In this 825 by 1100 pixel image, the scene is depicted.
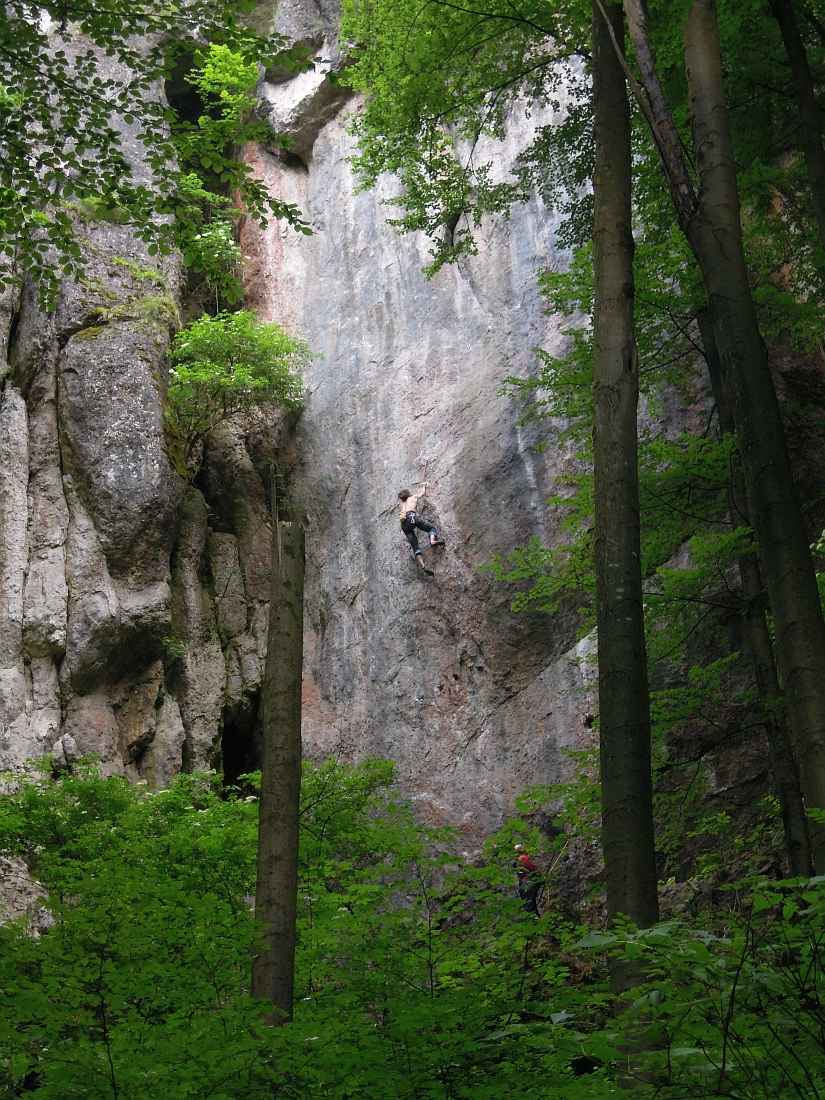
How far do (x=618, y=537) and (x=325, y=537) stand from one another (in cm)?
1405

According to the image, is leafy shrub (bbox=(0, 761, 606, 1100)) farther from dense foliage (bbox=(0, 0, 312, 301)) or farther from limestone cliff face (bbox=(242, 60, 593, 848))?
limestone cliff face (bbox=(242, 60, 593, 848))

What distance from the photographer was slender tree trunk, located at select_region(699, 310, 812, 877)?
8172 mm

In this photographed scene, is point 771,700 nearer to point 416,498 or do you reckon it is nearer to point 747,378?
point 747,378

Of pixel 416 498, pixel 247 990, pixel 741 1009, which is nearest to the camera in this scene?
pixel 741 1009

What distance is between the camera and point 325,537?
19156mm

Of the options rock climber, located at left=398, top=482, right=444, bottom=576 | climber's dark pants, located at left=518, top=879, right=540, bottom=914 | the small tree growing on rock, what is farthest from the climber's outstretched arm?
climber's dark pants, located at left=518, top=879, right=540, bottom=914

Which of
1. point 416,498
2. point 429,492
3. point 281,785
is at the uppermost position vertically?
point 429,492

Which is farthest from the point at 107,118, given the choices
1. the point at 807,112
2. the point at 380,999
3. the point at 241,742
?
the point at 241,742

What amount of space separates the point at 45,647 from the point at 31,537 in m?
1.97

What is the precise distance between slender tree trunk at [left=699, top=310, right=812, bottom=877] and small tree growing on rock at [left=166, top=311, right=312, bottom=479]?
411 inches

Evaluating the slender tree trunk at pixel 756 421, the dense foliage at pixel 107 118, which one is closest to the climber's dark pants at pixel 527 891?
the slender tree trunk at pixel 756 421

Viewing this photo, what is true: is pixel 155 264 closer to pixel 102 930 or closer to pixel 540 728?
pixel 540 728

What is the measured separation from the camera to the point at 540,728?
1514cm

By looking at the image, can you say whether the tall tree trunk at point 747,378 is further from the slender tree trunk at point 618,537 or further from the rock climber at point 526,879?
the rock climber at point 526,879
